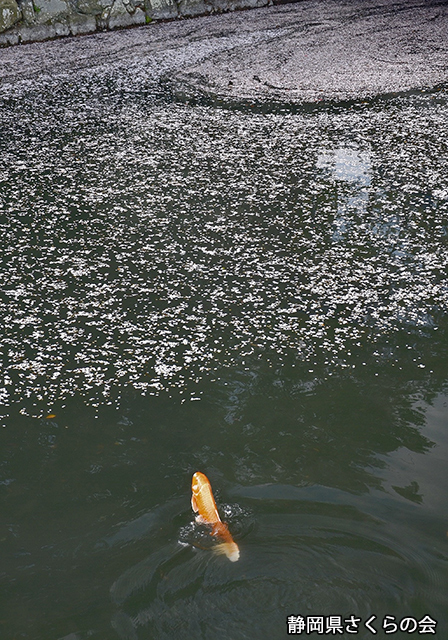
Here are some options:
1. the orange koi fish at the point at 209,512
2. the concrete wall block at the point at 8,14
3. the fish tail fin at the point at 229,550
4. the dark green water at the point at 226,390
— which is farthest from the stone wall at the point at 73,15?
the fish tail fin at the point at 229,550

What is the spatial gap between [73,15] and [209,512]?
8.37m

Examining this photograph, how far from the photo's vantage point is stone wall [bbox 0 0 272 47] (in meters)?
8.20

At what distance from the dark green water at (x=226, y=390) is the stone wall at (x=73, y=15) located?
512 centimetres

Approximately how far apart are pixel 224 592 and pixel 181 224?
2.18m

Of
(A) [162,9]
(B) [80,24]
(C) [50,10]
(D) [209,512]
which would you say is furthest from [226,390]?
(A) [162,9]

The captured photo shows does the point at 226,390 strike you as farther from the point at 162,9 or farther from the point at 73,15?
the point at 162,9

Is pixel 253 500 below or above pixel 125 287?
below

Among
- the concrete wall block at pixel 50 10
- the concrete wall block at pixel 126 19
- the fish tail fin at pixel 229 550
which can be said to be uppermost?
the concrete wall block at pixel 50 10

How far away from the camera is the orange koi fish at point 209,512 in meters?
1.62

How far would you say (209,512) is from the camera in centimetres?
168

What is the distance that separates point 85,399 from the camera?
7.03 ft

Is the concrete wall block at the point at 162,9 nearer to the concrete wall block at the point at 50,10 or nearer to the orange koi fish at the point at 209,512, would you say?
the concrete wall block at the point at 50,10

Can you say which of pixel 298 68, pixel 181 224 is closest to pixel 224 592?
pixel 181 224

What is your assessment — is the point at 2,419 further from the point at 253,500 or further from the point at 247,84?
the point at 247,84
